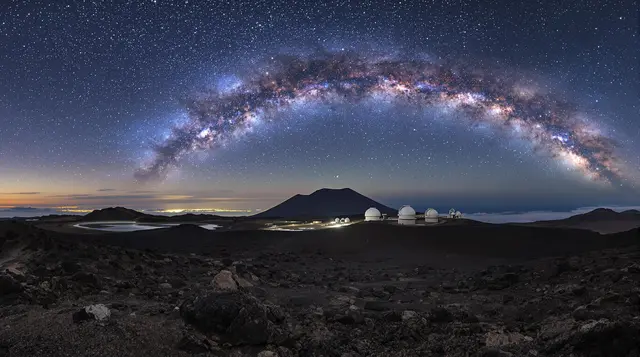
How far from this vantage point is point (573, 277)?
43.4 feet

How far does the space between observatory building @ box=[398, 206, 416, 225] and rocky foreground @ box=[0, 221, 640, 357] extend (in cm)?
2137

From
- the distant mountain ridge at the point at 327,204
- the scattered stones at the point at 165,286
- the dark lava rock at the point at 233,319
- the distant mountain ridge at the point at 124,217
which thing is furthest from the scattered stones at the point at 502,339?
the distant mountain ridge at the point at 327,204

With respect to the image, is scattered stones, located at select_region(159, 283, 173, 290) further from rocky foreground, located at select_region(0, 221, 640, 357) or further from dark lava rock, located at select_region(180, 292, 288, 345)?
dark lava rock, located at select_region(180, 292, 288, 345)

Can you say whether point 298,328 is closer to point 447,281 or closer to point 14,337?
point 14,337

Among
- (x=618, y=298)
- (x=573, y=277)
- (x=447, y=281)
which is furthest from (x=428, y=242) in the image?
(x=618, y=298)

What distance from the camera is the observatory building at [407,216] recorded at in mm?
36847

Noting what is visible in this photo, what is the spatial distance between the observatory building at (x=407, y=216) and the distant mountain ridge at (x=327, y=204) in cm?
11808

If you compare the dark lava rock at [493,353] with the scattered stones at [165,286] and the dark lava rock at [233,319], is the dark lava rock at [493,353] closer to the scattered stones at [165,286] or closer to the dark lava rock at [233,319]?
the dark lava rock at [233,319]

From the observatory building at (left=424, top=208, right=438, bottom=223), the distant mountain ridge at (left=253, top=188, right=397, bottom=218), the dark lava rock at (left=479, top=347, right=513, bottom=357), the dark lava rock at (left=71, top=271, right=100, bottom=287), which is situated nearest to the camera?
the dark lava rock at (left=479, top=347, right=513, bottom=357)

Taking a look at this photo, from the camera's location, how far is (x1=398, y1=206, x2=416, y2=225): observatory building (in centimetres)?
3685

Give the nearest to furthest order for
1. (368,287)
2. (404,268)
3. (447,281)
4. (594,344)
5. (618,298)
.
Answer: (594,344) → (618,298) → (368,287) → (447,281) → (404,268)

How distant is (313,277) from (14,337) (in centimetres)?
1272

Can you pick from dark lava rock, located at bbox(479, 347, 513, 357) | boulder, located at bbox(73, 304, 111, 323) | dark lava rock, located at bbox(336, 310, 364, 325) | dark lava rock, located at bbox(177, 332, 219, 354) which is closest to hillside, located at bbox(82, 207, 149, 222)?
boulder, located at bbox(73, 304, 111, 323)

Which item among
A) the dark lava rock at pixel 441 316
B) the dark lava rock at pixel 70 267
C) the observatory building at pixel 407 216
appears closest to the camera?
the dark lava rock at pixel 441 316
